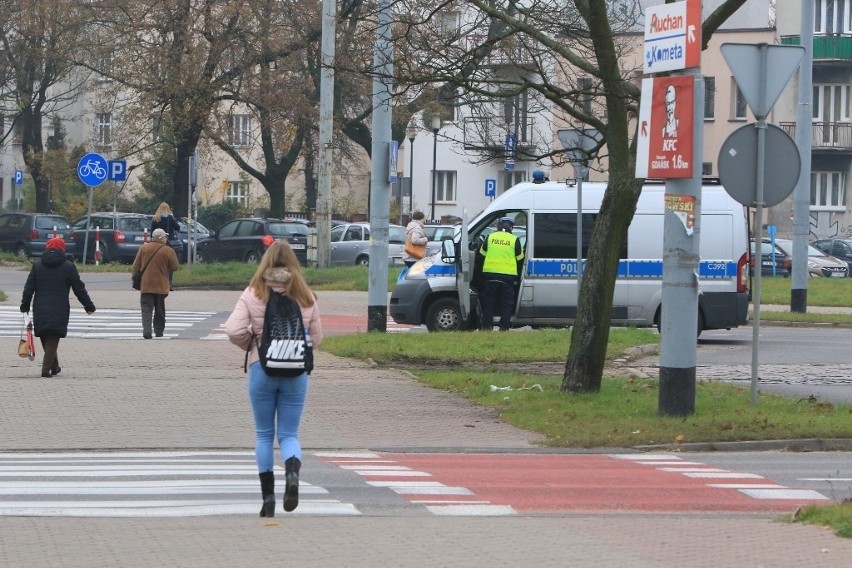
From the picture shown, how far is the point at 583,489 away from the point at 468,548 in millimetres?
2588

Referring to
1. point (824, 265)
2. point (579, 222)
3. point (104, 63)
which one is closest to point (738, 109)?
point (824, 265)

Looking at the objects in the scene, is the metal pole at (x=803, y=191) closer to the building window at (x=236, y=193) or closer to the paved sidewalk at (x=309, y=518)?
the paved sidewalk at (x=309, y=518)

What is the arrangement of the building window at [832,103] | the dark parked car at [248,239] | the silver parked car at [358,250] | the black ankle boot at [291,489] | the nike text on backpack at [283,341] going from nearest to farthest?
the black ankle boot at [291,489] → the nike text on backpack at [283,341] → the dark parked car at [248,239] → the silver parked car at [358,250] → the building window at [832,103]

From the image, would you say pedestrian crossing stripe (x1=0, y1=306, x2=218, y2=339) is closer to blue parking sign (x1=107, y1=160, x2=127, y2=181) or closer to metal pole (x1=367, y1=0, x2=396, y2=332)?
metal pole (x1=367, y1=0, x2=396, y2=332)

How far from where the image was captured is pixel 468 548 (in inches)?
296

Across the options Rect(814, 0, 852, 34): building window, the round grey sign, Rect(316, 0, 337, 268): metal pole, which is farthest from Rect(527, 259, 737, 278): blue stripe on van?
Rect(814, 0, 852, 34): building window

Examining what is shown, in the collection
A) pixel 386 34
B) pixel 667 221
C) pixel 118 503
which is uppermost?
pixel 386 34

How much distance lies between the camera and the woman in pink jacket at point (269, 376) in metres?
8.50

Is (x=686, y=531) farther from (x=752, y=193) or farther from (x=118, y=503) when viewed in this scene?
(x=752, y=193)

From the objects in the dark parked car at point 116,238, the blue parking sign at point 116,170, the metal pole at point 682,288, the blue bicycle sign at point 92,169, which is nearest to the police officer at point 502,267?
the metal pole at point 682,288

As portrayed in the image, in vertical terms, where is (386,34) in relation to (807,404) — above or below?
above

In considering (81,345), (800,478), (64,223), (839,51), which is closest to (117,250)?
(64,223)

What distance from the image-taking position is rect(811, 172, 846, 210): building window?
59375 millimetres

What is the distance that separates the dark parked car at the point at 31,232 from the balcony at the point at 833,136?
98.5 feet
